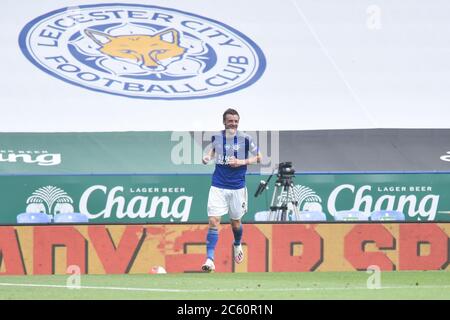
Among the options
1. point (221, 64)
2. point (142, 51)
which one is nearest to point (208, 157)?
point (221, 64)

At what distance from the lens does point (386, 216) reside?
20797 millimetres

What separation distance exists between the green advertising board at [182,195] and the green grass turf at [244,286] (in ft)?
20.2

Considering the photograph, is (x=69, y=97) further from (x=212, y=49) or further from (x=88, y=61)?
(x=212, y=49)

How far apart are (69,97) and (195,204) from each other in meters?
3.56

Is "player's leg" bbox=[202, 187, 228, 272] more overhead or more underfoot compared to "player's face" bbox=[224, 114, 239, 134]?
more underfoot

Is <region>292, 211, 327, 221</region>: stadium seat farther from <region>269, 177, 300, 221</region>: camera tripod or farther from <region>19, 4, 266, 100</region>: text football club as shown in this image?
<region>19, 4, 266, 100</region>: text football club

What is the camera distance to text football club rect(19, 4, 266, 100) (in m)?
24.6

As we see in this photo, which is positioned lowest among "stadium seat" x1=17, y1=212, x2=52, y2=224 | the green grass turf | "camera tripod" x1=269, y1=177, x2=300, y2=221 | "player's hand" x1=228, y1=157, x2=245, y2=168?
the green grass turf

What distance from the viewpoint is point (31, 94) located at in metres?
24.0

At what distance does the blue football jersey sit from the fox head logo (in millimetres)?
10497

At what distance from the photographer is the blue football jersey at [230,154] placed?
47.3ft

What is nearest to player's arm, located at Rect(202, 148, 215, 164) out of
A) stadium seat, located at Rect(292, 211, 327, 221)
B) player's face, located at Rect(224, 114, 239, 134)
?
player's face, located at Rect(224, 114, 239, 134)

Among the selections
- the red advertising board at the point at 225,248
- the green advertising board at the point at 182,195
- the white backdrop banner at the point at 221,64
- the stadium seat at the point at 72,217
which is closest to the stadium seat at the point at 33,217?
the stadium seat at the point at 72,217
